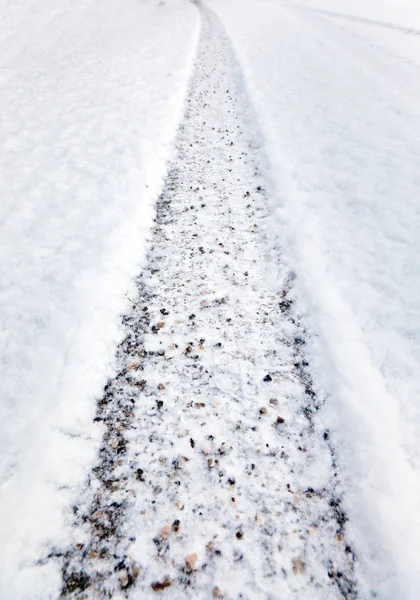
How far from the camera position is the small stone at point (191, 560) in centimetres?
317

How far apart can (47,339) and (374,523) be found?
14.7 feet

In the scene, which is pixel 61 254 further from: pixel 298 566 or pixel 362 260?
pixel 298 566

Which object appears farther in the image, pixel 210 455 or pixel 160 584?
pixel 210 455

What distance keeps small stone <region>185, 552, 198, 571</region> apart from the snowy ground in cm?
1

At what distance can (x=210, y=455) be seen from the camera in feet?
12.8

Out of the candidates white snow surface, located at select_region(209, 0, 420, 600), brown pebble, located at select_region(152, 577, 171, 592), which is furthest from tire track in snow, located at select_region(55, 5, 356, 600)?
white snow surface, located at select_region(209, 0, 420, 600)

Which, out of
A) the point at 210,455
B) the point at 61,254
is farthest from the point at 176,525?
the point at 61,254

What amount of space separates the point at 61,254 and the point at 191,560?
16.9ft

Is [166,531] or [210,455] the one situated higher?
[210,455]

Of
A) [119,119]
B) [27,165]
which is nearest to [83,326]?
[27,165]

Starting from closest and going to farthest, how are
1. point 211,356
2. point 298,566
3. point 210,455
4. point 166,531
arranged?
point 298,566 → point 166,531 → point 210,455 → point 211,356

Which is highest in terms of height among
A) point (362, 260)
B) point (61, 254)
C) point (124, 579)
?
point (362, 260)

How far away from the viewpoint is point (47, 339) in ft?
16.2

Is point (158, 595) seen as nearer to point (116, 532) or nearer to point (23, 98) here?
point (116, 532)
